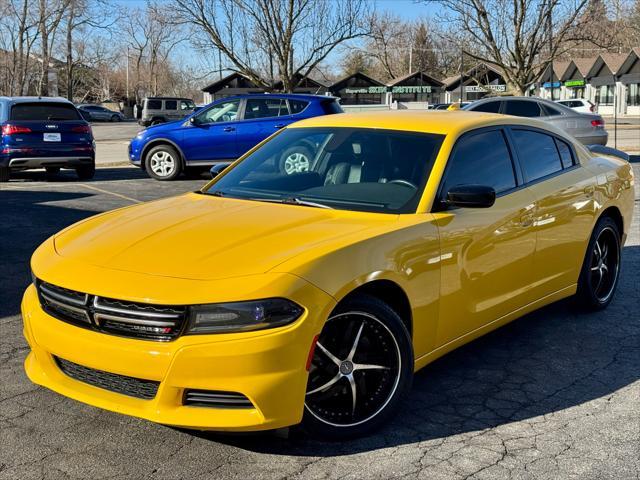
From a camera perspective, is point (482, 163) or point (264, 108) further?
point (264, 108)

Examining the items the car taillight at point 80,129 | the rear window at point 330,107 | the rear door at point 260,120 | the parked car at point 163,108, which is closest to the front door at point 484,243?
the rear door at point 260,120

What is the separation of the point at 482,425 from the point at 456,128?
1.76 metres

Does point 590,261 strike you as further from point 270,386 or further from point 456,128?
point 270,386

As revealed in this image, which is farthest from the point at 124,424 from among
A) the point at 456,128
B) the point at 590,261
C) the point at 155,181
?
the point at 155,181

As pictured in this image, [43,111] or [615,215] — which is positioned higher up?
[43,111]

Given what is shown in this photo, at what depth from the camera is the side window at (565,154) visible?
5535 millimetres

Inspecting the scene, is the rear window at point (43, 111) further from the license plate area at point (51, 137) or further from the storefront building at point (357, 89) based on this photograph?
the storefront building at point (357, 89)

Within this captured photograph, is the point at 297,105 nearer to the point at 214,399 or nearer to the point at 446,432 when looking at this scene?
the point at 446,432

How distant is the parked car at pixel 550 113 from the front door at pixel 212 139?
17.1ft

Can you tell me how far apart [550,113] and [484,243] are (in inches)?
545

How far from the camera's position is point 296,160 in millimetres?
4895

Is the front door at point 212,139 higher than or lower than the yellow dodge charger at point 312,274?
higher

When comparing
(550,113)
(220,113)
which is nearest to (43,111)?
(220,113)

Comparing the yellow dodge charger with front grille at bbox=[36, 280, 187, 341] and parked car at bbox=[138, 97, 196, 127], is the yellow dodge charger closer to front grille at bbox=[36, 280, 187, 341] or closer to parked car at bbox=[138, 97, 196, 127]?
front grille at bbox=[36, 280, 187, 341]
